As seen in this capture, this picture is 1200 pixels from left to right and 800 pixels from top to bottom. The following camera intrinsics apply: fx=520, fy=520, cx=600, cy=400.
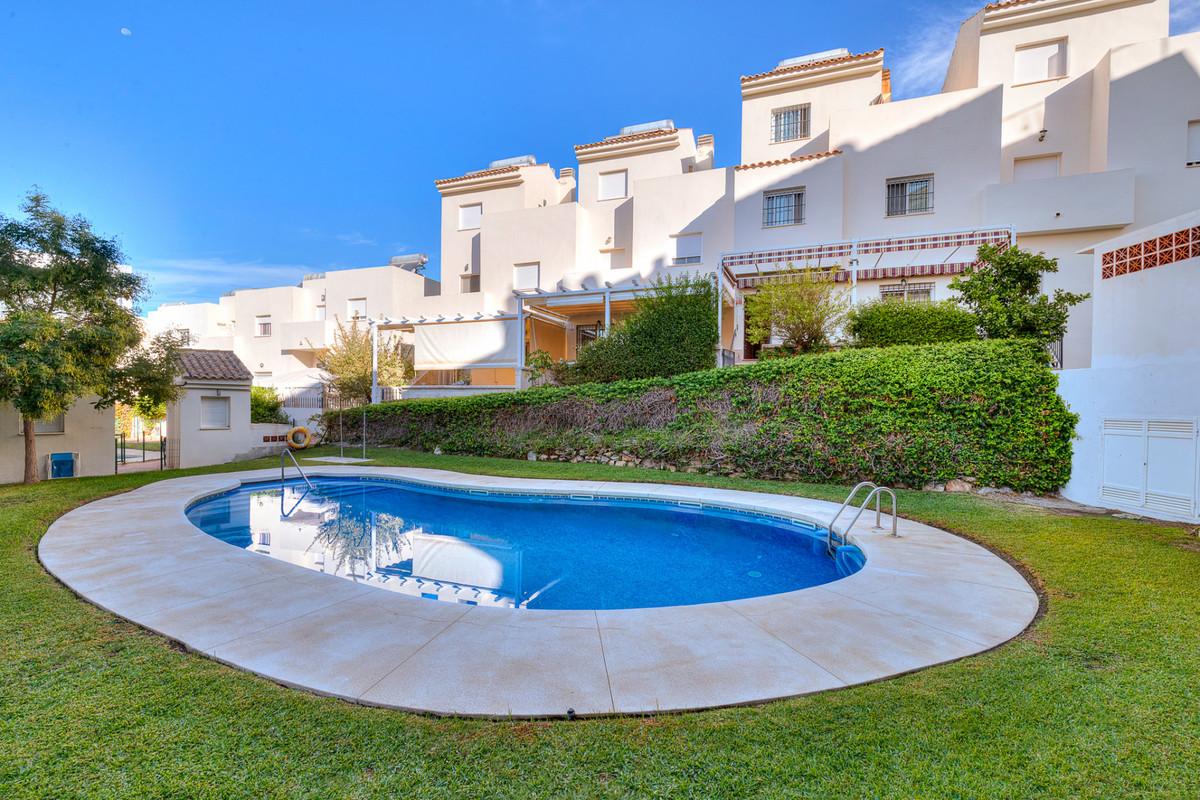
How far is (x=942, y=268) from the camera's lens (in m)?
18.0

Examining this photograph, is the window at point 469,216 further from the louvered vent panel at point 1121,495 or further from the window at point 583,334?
the louvered vent panel at point 1121,495

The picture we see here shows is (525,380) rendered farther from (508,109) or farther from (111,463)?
(508,109)

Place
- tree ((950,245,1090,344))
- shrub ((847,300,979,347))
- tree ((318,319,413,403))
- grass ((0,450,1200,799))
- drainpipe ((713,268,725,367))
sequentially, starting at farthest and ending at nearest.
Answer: tree ((318,319,413,403)) < drainpipe ((713,268,725,367)) < shrub ((847,300,979,347)) < tree ((950,245,1090,344)) < grass ((0,450,1200,799))

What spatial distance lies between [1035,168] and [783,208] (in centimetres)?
910

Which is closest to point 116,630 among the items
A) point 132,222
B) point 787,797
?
point 787,797

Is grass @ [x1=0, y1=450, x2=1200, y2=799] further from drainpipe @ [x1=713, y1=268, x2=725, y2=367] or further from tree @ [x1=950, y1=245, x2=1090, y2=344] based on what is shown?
drainpipe @ [x1=713, y1=268, x2=725, y2=367]

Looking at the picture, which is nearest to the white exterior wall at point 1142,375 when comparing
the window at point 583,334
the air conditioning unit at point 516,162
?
the window at point 583,334

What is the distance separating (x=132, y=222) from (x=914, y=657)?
1915 centimetres

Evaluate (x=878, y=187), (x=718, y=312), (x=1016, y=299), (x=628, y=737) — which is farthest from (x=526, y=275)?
(x=628, y=737)

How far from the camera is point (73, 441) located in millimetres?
15453

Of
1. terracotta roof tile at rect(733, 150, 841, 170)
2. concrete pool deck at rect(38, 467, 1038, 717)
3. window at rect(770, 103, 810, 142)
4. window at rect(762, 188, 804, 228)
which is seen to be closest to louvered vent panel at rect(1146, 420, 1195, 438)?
concrete pool deck at rect(38, 467, 1038, 717)

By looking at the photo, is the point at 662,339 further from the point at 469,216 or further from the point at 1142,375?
the point at 469,216

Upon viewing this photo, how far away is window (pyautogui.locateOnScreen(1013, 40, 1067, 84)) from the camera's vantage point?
19.4 metres

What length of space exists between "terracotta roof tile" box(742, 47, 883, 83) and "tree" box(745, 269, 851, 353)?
11696 millimetres
